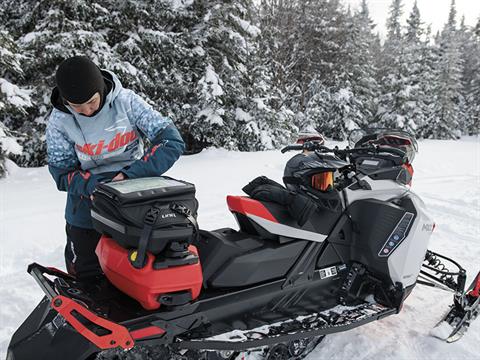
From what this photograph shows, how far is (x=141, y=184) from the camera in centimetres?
184

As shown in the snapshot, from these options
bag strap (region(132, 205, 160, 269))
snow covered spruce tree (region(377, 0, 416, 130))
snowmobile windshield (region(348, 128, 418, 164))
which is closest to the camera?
bag strap (region(132, 205, 160, 269))

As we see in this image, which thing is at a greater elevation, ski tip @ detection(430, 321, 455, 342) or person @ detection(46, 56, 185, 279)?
person @ detection(46, 56, 185, 279)

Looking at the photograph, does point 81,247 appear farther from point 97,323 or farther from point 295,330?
point 295,330

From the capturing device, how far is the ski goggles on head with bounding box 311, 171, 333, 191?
101 inches

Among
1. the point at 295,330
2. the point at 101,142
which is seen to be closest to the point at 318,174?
the point at 295,330

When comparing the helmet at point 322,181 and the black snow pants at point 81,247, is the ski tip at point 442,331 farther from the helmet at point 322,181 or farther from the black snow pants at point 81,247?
the black snow pants at point 81,247

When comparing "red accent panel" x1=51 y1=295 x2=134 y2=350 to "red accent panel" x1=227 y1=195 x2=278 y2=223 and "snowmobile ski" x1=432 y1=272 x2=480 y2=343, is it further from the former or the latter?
"snowmobile ski" x1=432 y1=272 x2=480 y2=343

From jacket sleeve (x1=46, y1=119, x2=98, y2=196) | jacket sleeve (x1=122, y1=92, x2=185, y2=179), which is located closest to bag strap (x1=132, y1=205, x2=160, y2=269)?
jacket sleeve (x1=122, y1=92, x2=185, y2=179)

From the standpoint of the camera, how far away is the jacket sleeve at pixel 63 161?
2.13 m

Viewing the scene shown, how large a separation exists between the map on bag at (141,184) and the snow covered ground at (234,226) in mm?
1392

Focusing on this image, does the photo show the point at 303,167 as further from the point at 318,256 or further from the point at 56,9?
the point at 56,9

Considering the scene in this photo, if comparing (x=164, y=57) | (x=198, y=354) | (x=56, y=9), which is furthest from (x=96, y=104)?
(x=164, y=57)

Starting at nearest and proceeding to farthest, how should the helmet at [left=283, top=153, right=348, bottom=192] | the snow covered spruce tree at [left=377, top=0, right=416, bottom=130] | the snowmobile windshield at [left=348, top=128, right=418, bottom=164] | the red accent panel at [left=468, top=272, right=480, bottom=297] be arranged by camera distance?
the helmet at [left=283, top=153, right=348, bottom=192]
the red accent panel at [left=468, top=272, right=480, bottom=297]
the snowmobile windshield at [left=348, top=128, right=418, bottom=164]
the snow covered spruce tree at [left=377, top=0, right=416, bottom=130]

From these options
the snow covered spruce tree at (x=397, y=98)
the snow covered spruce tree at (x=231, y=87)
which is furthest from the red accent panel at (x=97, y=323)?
the snow covered spruce tree at (x=397, y=98)
